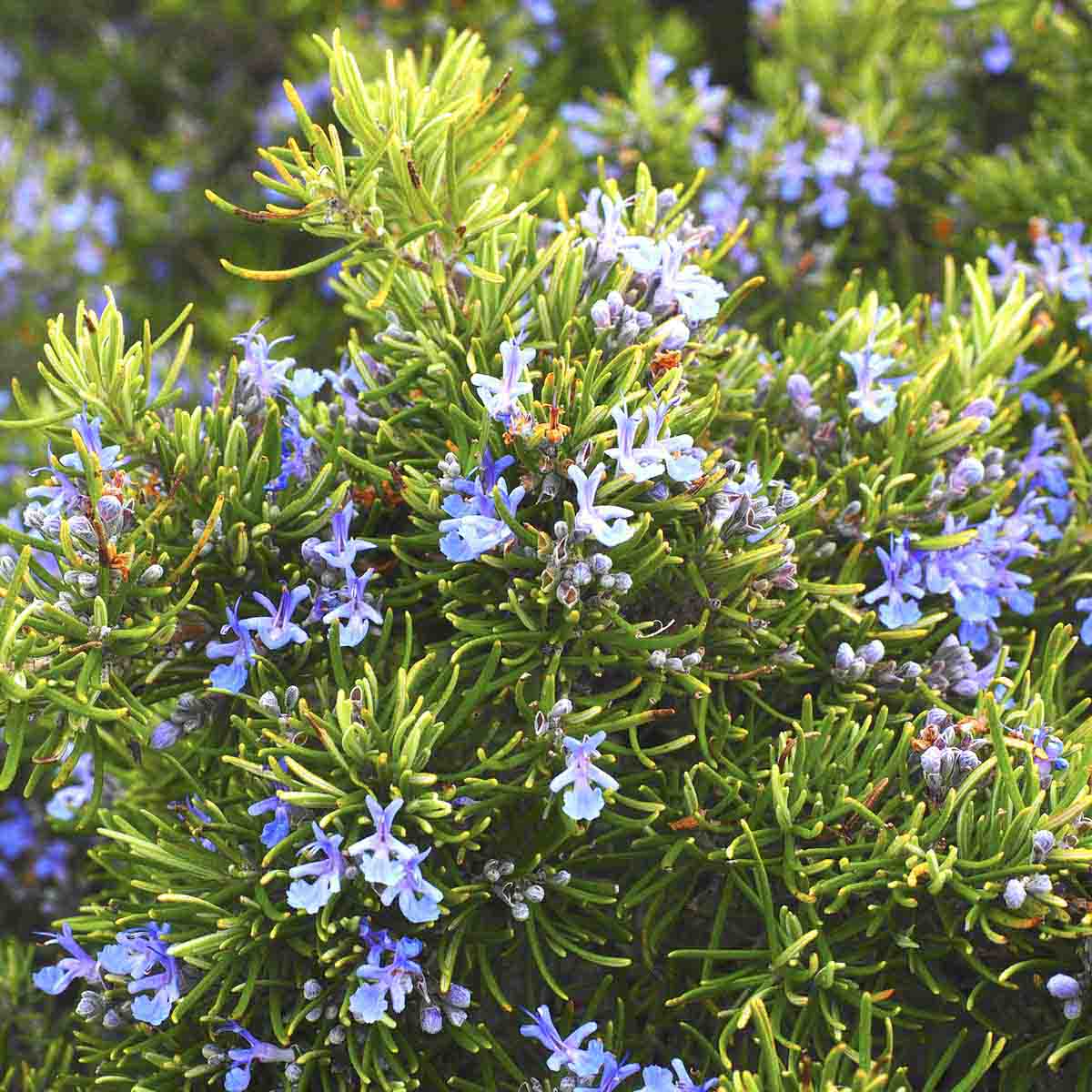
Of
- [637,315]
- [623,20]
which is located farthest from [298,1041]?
[623,20]

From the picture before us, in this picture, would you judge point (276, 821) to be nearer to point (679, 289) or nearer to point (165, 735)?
point (165, 735)

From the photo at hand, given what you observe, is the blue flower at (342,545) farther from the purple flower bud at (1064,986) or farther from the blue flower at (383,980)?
the purple flower bud at (1064,986)

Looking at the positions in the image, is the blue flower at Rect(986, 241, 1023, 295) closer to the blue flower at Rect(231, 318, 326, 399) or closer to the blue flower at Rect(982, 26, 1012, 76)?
the blue flower at Rect(982, 26, 1012, 76)

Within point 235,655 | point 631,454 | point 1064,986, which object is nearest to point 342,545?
point 235,655

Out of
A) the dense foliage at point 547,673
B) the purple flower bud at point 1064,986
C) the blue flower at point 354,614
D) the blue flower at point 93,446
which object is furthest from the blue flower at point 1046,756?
the blue flower at point 93,446

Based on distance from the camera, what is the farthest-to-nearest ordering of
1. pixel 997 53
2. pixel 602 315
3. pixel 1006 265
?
1. pixel 997 53
2. pixel 1006 265
3. pixel 602 315

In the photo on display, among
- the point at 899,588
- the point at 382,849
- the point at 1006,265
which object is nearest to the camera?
the point at 382,849

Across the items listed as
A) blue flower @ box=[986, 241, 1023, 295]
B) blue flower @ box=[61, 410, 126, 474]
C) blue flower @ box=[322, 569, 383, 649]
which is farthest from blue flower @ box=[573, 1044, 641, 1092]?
blue flower @ box=[986, 241, 1023, 295]
